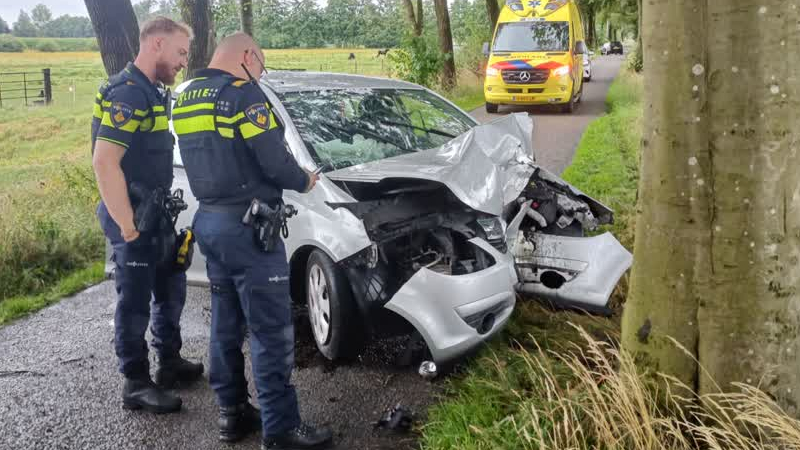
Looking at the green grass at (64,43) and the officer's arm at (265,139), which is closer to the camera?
the officer's arm at (265,139)

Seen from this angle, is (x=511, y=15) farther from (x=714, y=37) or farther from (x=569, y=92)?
(x=714, y=37)

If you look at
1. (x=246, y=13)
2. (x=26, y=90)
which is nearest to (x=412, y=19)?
(x=246, y=13)

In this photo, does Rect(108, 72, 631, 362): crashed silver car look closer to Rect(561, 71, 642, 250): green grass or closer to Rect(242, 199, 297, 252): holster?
Rect(242, 199, 297, 252): holster

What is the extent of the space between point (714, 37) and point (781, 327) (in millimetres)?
1105

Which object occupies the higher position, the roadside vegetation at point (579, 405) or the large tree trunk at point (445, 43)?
the large tree trunk at point (445, 43)

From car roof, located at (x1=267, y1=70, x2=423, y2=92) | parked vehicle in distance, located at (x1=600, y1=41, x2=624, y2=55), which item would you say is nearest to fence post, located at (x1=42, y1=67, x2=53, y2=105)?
car roof, located at (x1=267, y1=70, x2=423, y2=92)

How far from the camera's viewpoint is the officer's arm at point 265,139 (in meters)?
2.90

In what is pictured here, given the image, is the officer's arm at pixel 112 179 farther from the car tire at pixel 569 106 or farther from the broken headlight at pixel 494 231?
the car tire at pixel 569 106

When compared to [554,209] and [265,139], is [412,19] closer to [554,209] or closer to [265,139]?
[554,209]

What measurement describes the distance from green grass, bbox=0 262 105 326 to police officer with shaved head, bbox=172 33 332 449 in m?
2.77

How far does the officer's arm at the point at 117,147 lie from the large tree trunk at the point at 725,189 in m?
2.31

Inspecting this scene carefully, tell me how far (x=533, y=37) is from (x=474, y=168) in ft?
42.1

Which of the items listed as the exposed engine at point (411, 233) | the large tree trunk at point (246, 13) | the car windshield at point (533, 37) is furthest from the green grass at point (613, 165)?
the large tree trunk at point (246, 13)

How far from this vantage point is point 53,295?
5496 millimetres
